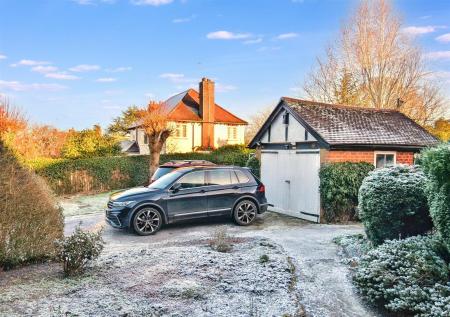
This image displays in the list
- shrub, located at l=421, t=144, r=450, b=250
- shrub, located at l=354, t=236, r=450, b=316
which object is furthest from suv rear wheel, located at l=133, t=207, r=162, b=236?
shrub, located at l=421, t=144, r=450, b=250

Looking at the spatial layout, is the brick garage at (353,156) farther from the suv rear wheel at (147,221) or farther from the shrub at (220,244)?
the suv rear wheel at (147,221)

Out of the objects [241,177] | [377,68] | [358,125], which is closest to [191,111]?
[377,68]

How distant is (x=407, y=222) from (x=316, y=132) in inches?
207

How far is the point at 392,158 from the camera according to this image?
12219 millimetres

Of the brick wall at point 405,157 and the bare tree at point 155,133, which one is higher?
the bare tree at point 155,133

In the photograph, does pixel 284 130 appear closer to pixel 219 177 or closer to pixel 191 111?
pixel 219 177

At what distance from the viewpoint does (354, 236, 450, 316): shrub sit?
408cm

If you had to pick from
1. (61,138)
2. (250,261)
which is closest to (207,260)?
(250,261)

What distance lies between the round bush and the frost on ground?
70.9 inches

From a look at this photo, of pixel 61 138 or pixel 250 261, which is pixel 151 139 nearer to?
pixel 61 138

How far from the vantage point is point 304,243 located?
26.1 feet

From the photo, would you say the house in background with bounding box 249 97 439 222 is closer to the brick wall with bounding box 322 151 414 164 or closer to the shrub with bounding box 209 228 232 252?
the brick wall with bounding box 322 151 414 164

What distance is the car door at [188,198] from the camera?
389 inches

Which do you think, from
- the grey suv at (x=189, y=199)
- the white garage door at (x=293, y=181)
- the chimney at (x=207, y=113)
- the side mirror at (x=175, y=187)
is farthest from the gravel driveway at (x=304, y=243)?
the chimney at (x=207, y=113)
